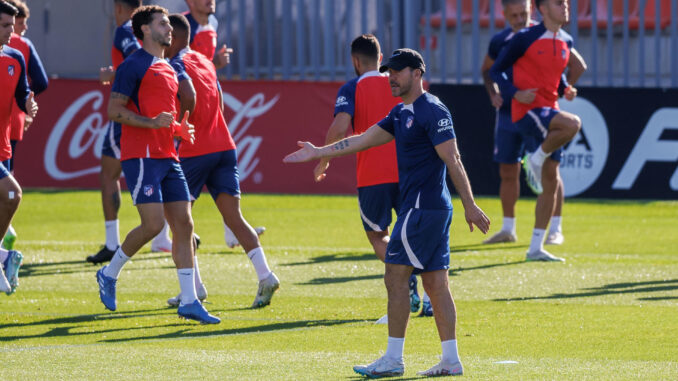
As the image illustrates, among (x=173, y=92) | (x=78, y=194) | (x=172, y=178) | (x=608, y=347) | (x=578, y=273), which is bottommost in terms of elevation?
(x=78, y=194)

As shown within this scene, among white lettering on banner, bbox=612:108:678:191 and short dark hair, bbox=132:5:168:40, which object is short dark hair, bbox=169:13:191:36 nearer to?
short dark hair, bbox=132:5:168:40

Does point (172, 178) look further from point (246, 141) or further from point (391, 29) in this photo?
point (391, 29)

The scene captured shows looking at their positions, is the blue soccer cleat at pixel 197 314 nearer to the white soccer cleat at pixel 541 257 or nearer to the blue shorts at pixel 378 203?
the blue shorts at pixel 378 203

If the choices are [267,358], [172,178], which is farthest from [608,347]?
[172,178]

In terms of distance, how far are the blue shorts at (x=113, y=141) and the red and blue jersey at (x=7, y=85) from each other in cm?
190

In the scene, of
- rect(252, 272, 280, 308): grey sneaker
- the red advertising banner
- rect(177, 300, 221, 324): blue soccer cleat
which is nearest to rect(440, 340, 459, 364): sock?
rect(177, 300, 221, 324): blue soccer cleat

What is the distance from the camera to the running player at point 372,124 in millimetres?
8500

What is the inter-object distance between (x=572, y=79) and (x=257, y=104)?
654cm

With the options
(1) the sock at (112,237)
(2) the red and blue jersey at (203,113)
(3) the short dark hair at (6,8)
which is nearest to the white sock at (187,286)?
(2) the red and blue jersey at (203,113)

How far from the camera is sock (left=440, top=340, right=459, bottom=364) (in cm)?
659

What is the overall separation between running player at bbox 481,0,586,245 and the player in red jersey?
5357 mm

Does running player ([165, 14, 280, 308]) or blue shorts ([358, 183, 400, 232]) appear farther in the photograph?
running player ([165, 14, 280, 308])

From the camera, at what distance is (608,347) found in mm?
7449

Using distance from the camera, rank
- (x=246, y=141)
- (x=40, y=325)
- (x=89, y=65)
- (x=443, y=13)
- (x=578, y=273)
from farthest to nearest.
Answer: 1. (x=89, y=65)
2. (x=443, y=13)
3. (x=246, y=141)
4. (x=578, y=273)
5. (x=40, y=325)
